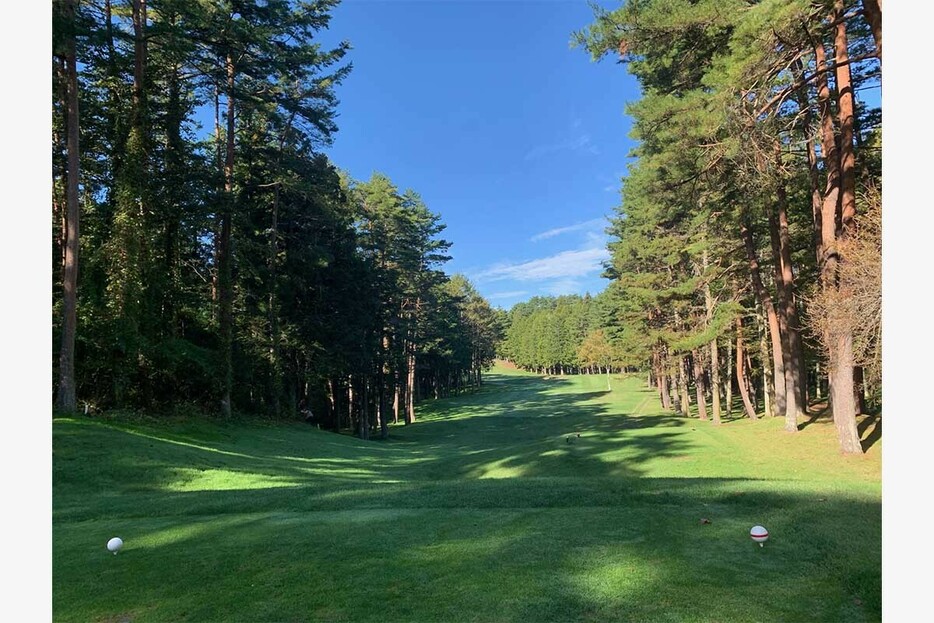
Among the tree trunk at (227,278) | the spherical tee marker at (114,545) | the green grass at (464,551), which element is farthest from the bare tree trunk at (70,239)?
the spherical tee marker at (114,545)

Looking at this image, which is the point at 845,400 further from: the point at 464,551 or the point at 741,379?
the point at 741,379

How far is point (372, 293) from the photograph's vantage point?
88.4ft

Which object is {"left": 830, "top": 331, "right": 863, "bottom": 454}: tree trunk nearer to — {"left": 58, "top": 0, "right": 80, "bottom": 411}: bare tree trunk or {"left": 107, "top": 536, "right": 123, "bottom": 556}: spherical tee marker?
{"left": 107, "top": 536, "right": 123, "bottom": 556}: spherical tee marker

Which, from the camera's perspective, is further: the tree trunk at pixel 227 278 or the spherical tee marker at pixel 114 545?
the tree trunk at pixel 227 278

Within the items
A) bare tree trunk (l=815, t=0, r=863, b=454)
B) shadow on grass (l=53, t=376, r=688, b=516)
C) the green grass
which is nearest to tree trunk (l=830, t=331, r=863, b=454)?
bare tree trunk (l=815, t=0, r=863, b=454)

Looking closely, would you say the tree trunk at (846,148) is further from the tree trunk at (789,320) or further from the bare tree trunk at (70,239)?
the bare tree trunk at (70,239)

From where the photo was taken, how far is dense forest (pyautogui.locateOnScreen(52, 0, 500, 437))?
46.8 feet

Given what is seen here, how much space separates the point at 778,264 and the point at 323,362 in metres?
19.8

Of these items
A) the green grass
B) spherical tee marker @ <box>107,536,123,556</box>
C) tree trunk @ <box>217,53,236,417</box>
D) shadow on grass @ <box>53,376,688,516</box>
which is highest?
tree trunk @ <box>217,53,236,417</box>

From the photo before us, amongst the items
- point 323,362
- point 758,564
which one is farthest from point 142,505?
point 323,362

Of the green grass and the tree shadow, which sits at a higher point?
the green grass

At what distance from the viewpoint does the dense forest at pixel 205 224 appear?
14273 mm
